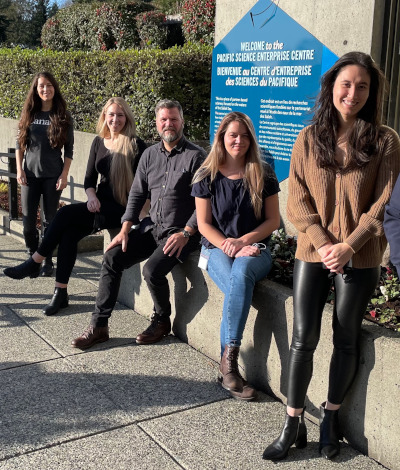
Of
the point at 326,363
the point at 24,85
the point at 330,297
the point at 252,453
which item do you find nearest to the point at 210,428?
the point at 252,453

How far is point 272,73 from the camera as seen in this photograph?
5.34 meters

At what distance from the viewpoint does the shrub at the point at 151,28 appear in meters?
19.2

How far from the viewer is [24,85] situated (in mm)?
11820

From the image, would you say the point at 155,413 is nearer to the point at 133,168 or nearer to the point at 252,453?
the point at 252,453

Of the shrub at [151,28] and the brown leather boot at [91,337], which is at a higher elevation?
the shrub at [151,28]

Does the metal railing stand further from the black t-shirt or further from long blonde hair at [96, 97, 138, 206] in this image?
the black t-shirt

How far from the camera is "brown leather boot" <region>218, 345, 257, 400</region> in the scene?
3.74 m

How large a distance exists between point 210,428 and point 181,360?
94cm

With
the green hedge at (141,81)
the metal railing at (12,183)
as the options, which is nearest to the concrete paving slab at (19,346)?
the metal railing at (12,183)

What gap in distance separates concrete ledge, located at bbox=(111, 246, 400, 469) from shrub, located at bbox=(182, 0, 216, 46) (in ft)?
31.7

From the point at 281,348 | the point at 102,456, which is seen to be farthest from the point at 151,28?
the point at 102,456

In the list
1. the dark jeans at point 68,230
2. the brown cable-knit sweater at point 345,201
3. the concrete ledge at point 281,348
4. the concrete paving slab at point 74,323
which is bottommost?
the concrete paving slab at point 74,323

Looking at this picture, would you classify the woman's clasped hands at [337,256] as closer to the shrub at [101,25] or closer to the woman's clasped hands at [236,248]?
the woman's clasped hands at [236,248]

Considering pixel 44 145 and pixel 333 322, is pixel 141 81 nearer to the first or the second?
pixel 44 145
